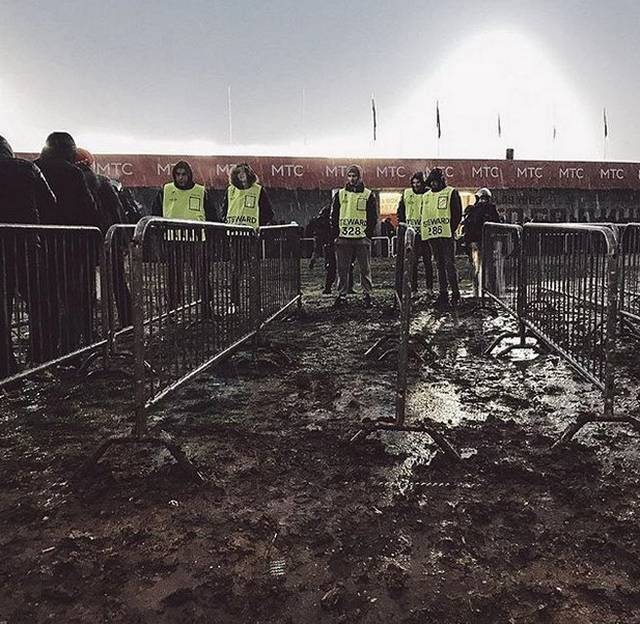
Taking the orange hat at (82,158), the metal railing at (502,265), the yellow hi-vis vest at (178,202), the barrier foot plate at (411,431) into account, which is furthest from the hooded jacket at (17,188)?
the metal railing at (502,265)

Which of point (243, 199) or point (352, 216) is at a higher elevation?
point (243, 199)

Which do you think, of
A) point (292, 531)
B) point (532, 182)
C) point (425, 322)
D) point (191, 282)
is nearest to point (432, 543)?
point (292, 531)

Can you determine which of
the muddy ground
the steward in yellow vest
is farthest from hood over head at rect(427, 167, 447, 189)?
the muddy ground

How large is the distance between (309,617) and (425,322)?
5.76m

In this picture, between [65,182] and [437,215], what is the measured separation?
497 cm

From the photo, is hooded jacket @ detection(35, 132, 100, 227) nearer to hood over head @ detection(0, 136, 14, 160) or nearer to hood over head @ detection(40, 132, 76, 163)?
hood over head @ detection(40, 132, 76, 163)

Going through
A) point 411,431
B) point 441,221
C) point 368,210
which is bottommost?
point 411,431

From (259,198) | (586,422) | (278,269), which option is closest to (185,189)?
(259,198)

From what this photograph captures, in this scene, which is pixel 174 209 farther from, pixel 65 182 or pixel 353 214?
pixel 353 214

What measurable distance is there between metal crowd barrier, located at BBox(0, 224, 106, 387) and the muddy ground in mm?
319

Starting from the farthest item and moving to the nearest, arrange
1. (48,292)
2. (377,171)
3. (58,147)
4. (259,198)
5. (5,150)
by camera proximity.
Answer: (377,171) → (259,198) → (58,147) → (5,150) → (48,292)

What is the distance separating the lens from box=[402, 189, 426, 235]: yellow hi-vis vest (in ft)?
29.7

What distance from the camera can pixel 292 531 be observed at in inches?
97.2

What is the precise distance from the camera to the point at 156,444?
3.12 meters
